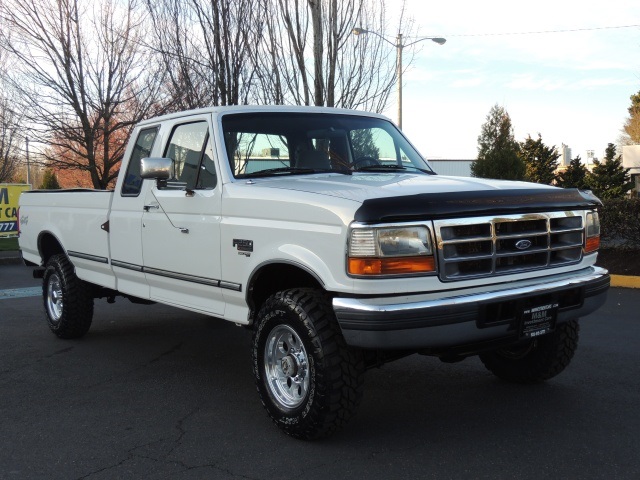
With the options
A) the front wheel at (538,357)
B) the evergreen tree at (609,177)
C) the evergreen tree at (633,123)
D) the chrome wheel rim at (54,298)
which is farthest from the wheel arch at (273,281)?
the evergreen tree at (633,123)

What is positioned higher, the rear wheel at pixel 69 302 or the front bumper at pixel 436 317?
the front bumper at pixel 436 317

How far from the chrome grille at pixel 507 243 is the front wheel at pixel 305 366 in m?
0.71

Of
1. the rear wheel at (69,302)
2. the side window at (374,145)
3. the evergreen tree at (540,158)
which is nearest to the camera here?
the side window at (374,145)

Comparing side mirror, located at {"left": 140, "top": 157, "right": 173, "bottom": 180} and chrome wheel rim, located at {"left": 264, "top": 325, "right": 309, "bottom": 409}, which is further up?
side mirror, located at {"left": 140, "top": 157, "right": 173, "bottom": 180}

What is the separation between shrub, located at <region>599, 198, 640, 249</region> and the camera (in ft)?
37.6

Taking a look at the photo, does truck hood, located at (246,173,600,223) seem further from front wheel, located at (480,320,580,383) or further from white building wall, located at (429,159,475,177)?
white building wall, located at (429,159,475,177)

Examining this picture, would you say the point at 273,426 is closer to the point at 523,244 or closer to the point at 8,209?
the point at 523,244

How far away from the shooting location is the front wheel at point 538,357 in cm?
481

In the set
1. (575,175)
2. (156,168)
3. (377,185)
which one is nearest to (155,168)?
(156,168)

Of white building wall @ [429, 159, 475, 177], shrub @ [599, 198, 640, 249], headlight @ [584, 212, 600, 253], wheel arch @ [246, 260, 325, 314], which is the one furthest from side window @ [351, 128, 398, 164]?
white building wall @ [429, 159, 475, 177]

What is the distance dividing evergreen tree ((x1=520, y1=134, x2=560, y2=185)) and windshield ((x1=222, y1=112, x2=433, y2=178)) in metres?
32.6

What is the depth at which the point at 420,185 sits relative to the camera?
4090 mm

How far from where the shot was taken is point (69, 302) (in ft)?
22.1

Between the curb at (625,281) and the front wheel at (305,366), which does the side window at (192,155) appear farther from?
the curb at (625,281)
